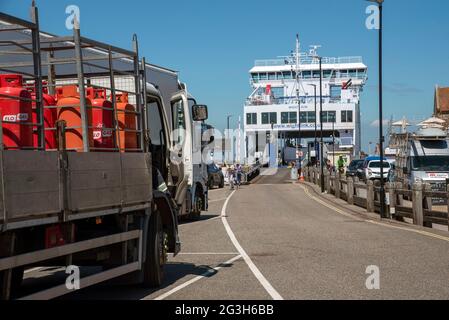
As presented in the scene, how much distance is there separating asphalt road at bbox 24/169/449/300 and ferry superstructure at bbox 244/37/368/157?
7070 centimetres

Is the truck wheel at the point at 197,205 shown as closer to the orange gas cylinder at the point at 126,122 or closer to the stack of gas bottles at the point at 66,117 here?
the orange gas cylinder at the point at 126,122

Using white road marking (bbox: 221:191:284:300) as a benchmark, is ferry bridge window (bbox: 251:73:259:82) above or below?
above

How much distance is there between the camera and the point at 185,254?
13.4 m

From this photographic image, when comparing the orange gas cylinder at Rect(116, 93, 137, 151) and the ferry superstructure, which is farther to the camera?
the ferry superstructure

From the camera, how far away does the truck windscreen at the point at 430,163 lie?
29.1 m

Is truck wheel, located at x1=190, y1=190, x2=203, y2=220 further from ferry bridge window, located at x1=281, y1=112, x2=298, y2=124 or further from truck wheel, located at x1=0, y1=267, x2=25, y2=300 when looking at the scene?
ferry bridge window, located at x1=281, y1=112, x2=298, y2=124

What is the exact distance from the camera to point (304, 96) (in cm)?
9144

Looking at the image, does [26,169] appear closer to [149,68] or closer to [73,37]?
[73,37]

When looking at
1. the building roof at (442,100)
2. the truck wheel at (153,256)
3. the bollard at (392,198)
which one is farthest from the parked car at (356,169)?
the truck wheel at (153,256)

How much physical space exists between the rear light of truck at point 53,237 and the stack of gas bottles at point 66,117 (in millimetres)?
813

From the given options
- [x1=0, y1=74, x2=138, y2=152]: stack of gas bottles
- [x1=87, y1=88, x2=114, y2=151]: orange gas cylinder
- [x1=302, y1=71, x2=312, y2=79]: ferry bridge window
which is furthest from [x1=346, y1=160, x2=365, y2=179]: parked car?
[x1=87, y1=88, x2=114, y2=151]: orange gas cylinder

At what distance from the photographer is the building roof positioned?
173 ft

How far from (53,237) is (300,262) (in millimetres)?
6287

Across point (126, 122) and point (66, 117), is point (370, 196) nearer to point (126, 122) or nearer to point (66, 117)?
point (126, 122)
